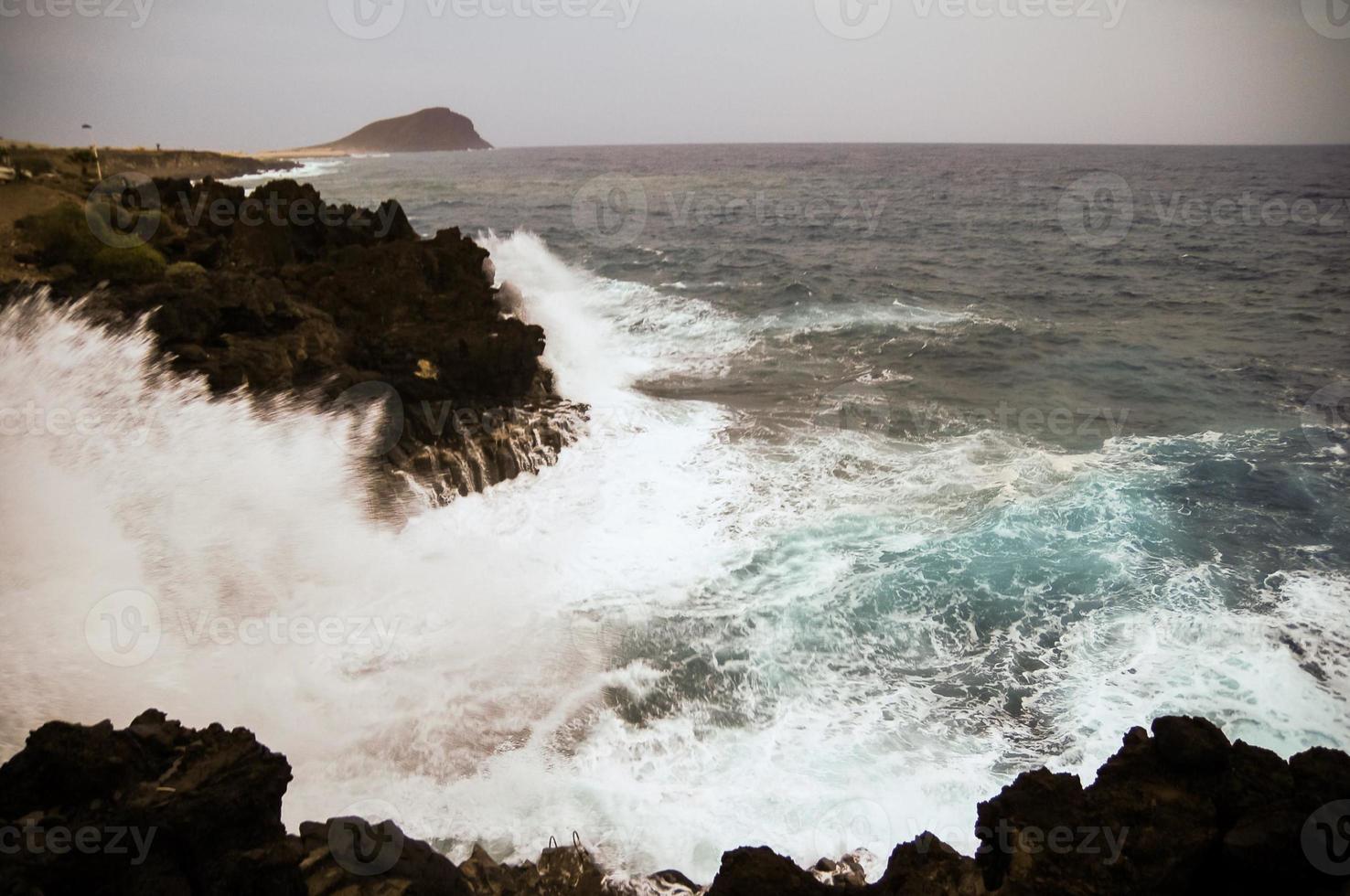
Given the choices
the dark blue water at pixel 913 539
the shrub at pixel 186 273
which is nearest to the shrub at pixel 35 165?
the shrub at pixel 186 273

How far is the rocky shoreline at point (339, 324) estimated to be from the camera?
37.3 ft

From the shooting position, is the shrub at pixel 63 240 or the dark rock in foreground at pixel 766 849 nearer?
the dark rock in foreground at pixel 766 849

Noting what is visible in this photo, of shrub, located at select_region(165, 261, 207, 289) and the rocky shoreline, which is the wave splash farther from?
shrub, located at select_region(165, 261, 207, 289)

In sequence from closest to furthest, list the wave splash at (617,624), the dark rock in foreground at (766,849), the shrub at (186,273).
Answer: the dark rock in foreground at (766,849), the wave splash at (617,624), the shrub at (186,273)

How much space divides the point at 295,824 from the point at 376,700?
153cm

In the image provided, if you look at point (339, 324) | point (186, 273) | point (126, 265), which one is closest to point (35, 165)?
point (126, 265)

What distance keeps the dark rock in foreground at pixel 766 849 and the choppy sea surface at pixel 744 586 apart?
1.68m

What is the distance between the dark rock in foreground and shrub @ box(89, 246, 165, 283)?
10993 mm

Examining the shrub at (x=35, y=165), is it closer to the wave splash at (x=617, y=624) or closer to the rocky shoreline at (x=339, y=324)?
the rocky shoreline at (x=339, y=324)

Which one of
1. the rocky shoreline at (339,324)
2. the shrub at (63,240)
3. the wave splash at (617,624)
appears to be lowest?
the wave splash at (617,624)

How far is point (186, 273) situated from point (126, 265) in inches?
38.2

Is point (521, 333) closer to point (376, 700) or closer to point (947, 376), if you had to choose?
point (376, 700)

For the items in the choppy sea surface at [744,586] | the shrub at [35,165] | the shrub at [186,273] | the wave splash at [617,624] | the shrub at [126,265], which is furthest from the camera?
the shrub at [35,165]

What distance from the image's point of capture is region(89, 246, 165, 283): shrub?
42.1 ft
